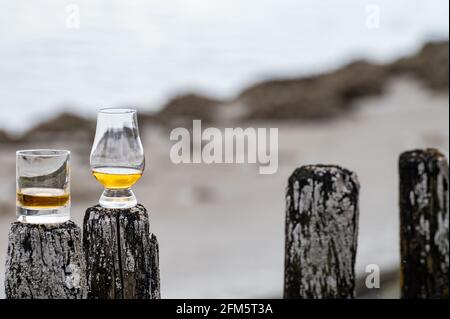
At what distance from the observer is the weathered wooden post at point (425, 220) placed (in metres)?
2.74

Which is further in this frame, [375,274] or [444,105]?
[444,105]

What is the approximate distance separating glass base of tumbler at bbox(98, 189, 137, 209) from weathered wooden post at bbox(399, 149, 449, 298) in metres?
0.90

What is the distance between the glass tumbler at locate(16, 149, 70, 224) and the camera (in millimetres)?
2236

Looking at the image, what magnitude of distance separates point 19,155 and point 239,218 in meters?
6.71

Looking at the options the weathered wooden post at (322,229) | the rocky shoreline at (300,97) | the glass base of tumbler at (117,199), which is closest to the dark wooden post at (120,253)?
the glass base of tumbler at (117,199)

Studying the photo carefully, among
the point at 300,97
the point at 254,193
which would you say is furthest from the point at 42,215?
the point at 300,97

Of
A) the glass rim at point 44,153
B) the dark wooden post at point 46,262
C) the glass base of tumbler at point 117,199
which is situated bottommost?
the dark wooden post at point 46,262

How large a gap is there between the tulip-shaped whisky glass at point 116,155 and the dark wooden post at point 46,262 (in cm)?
19

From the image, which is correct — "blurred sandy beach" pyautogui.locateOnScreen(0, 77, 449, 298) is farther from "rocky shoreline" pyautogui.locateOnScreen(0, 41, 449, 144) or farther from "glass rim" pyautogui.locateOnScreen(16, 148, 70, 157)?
"glass rim" pyautogui.locateOnScreen(16, 148, 70, 157)

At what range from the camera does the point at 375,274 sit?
4.83 metres

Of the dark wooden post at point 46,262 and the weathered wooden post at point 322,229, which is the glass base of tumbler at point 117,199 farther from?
the weathered wooden post at point 322,229
